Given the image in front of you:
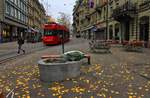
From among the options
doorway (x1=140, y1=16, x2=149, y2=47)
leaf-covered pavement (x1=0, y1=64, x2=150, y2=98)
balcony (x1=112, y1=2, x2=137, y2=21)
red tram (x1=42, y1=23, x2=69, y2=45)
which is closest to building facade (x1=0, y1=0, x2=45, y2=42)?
red tram (x1=42, y1=23, x2=69, y2=45)

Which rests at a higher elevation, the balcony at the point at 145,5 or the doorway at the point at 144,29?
Result: the balcony at the point at 145,5

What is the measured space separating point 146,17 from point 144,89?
23.8 metres

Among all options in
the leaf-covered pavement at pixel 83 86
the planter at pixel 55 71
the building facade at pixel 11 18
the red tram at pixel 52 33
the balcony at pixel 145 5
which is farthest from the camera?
the building facade at pixel 11 18

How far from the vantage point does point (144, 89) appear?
327 inches

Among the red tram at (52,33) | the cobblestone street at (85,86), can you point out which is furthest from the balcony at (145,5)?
the cobblestone street at (85,86)

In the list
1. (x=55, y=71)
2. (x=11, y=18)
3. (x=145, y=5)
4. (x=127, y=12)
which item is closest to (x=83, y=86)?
(x=55, y=71)

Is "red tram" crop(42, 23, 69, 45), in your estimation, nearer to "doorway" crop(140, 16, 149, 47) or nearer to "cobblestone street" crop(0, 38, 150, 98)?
"doorway" crop(140, 16, 149, 47)

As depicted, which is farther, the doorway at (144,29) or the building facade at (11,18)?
the building facade at (11,18)

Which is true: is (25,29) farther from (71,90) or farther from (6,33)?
(71,90)

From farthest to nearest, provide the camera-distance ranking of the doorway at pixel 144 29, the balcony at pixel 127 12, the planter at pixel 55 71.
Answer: the balcony at pixel 127 12 < the doorway at pixel 144 29 < the planter at pixel 55 71

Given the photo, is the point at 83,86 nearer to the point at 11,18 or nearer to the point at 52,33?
the point at 52,33

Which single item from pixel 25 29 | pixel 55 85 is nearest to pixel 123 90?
pixel 55 85

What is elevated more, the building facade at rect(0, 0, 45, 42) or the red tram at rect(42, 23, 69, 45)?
the building facade at rect(0, 0, 45, 42)

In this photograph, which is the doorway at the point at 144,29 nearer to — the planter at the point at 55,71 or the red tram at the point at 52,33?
the red tram at the point at 52,33
